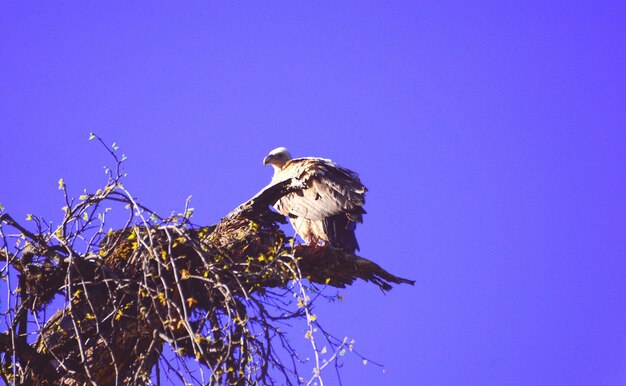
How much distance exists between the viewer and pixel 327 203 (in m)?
7.35

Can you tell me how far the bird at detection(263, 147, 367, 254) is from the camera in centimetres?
724

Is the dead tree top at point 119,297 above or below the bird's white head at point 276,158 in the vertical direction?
below

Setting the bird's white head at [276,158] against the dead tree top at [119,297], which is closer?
the dead tree top at [119,297]

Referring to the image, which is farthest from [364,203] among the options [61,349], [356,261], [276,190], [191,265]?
[61,349]

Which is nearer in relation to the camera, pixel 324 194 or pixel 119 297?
pixel 119 297

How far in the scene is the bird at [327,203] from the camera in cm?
724

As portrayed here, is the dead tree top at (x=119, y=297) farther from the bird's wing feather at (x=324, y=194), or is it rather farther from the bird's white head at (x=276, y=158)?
the bird's white head at (x=276, y=158)

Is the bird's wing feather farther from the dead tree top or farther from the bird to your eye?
the dead tree top

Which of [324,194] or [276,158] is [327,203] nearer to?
[324,194]

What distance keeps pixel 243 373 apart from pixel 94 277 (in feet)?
3.84

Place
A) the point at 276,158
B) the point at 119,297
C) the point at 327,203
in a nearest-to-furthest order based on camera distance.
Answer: the point at 119,297 < the point at 327,203 < the point at 276,158

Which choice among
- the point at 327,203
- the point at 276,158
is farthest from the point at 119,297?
the point at 276,158

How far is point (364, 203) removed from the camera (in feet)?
23.3

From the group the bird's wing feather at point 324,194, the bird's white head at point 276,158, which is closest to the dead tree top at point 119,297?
the bird's wing feather at point 324,194
